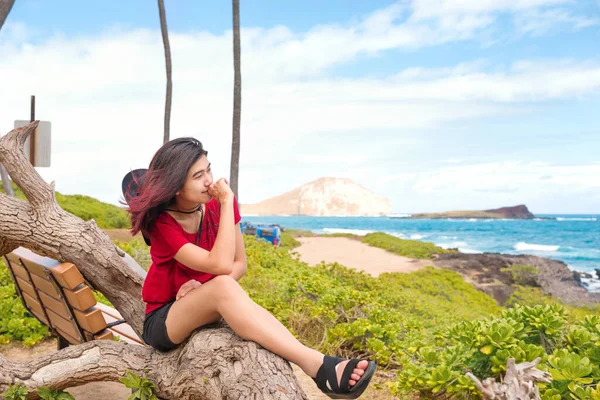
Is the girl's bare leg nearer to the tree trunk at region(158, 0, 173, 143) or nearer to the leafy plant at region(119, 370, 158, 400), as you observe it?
the leafy plant at region(119, 370, 158, 400)

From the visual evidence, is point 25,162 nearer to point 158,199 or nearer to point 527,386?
point 158,199

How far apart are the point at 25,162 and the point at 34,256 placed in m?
0.77

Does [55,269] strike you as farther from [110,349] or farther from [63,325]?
[63,325]

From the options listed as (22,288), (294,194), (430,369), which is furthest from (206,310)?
(294,194)

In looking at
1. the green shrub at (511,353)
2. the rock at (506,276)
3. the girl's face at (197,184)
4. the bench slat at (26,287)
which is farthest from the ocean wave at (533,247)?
the girl's face at (197,184)

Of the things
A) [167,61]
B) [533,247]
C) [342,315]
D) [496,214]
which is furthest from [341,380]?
[496,214]

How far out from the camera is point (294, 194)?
126 meters

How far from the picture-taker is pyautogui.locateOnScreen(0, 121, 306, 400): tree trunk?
2.95 meters

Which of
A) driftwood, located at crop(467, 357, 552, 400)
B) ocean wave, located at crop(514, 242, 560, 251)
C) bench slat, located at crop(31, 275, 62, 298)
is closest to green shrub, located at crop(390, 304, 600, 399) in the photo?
driftwood, located at crop(467, 357, 552, 400)

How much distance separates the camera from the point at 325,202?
120250 millimetres

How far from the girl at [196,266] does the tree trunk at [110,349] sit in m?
0.12

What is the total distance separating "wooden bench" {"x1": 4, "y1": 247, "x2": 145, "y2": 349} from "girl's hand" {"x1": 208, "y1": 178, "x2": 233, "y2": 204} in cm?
136

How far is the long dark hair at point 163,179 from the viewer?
10.3 ft

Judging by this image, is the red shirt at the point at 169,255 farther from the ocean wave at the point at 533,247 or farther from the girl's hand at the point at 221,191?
the ocean wave at the point at 533,247
